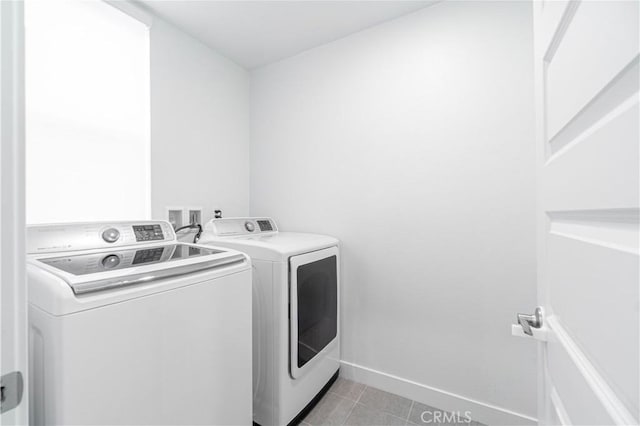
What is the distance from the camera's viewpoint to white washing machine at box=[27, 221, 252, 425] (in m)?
0.69

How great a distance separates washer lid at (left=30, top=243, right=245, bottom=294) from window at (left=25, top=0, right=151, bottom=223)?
22.4 inches

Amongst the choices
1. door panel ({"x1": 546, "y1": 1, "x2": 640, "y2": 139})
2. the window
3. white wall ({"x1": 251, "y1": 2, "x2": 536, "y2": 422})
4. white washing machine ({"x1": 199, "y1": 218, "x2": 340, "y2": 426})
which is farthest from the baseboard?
the window

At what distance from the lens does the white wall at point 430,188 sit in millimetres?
1494

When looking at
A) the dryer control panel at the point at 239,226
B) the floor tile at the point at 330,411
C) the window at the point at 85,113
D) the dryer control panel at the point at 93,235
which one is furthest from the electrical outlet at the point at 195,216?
the floor tile at the point at 330,411

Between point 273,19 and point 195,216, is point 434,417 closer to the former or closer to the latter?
point 195,216

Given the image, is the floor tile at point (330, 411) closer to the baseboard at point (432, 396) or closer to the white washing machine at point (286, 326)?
the white washing machine at point (286, 326)

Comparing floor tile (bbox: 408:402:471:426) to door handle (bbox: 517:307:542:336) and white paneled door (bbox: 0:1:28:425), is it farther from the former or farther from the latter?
white paneled door (bbox: 0:1:28:425)

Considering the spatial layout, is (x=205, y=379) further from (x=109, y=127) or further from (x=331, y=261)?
(x=109, y=127)

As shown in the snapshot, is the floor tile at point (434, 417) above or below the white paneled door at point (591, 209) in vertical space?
below

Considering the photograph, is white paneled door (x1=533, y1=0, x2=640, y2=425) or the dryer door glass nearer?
white paneled door (x1=533, y1=0, x2=640, y2=425)

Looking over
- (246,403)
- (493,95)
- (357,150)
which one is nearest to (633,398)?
(246,403)

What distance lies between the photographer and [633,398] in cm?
33

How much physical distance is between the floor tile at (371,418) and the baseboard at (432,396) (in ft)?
0.74

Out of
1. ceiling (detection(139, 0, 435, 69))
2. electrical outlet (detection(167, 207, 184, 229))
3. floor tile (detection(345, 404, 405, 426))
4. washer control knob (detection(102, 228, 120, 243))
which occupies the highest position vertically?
ceiling (detection(139, 0, 435, 69))
